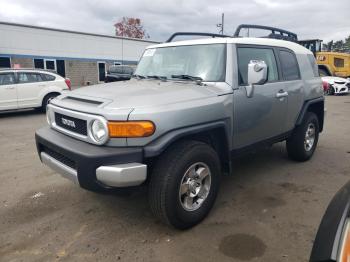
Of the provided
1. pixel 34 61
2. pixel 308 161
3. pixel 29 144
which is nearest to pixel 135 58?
pixel 34 61

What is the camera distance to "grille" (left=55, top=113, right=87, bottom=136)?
3045 millimetres

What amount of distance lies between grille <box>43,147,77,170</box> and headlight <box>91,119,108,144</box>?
338 mm

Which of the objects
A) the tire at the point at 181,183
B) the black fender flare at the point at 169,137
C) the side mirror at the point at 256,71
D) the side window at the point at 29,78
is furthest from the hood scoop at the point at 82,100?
the side window at the point at 29,78

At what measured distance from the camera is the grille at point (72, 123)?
3045 millimetres

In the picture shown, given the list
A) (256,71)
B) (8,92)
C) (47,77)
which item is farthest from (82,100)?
(47,77)

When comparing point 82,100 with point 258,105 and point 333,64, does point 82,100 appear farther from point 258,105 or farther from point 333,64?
point 333,64

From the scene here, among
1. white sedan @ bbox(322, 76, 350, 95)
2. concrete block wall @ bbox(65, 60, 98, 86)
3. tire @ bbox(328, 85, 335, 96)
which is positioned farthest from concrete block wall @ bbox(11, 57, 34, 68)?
tire @ bbox(328, 85, 335, 96)

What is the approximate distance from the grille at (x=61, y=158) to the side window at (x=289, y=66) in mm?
3085

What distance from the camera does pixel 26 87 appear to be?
34.4ft

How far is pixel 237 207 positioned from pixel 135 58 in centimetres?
2942

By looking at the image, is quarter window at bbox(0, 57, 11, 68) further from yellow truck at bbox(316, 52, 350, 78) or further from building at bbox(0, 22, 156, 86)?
yellow truck at bbox(316, 52, 350, 78)

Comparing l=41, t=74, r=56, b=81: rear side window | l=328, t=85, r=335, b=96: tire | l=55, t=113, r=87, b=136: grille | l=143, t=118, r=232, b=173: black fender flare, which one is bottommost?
l=328, t=85, r=335, b=96: tire

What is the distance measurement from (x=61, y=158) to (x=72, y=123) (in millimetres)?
363

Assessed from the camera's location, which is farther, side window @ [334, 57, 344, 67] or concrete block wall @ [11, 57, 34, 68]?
concrete block wall @ [11, 57, 34, 68]
